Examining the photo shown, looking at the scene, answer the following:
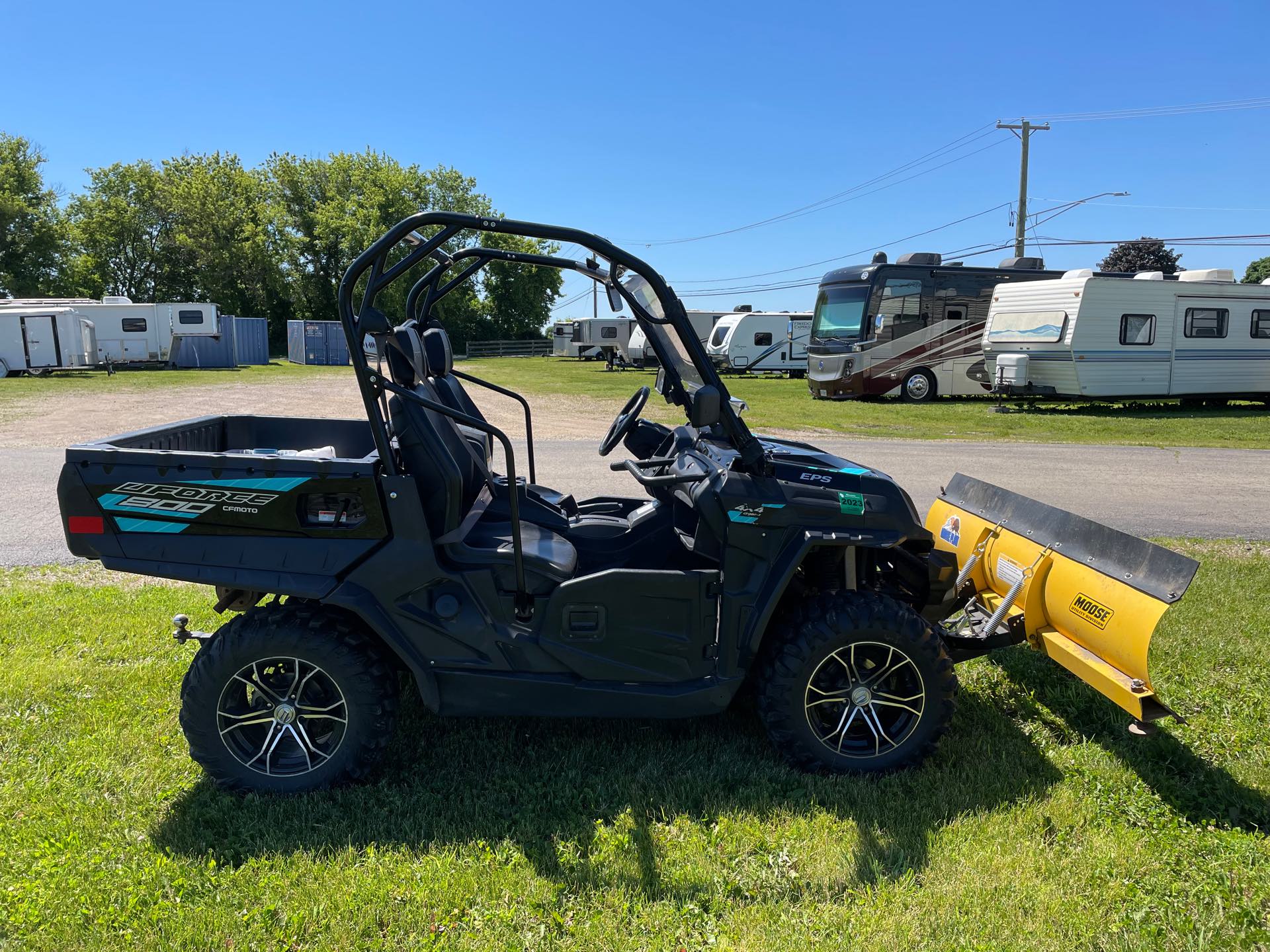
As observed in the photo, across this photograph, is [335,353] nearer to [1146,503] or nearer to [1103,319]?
[1103,319]

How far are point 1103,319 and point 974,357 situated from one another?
3551 mm

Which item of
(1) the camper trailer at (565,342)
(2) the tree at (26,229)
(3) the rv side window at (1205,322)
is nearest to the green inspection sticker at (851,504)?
(3) the rv side window at (1205,322)

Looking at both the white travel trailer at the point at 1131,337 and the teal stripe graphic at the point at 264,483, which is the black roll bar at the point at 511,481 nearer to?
the teal stripe graphic at the point at 264,483

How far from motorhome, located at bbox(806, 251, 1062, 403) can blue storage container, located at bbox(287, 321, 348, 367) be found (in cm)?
2594

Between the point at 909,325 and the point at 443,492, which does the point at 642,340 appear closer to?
the point at 909,325

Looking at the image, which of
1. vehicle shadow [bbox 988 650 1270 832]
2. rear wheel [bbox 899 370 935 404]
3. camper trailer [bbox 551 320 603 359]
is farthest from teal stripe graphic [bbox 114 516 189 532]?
camper trailer [bbox 551 320 603 359]

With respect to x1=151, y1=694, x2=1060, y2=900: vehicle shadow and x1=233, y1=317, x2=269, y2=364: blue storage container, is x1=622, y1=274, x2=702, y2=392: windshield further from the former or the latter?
x1=233, y1=317, x2=269, y2=364: blue storage container

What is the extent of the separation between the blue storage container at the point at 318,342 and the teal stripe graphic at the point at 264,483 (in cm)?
3851

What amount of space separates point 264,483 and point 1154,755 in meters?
3.70

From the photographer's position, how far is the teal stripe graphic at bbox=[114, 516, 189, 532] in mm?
3076

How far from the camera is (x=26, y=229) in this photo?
4906 cm

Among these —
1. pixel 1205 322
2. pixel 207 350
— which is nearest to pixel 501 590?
pixel 1205 322

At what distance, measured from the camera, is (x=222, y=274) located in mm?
52312

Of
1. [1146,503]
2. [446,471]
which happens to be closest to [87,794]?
[446,471]
